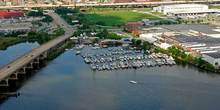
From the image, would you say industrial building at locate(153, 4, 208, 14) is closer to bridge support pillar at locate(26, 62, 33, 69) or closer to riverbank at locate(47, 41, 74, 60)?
riverbank at locate(47, 41, 74, 60)

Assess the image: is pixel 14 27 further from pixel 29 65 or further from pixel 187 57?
pixel 187 57

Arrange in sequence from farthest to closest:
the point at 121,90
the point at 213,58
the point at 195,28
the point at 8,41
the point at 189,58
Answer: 1. the point at 195,28
2. the point at 8,41
3. the point at 189,58
4. the point at 213,58
5. the point at 121,90

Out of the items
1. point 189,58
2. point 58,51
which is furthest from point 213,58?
point 58,51

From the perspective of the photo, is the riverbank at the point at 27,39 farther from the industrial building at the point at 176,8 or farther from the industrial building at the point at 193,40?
the industrial building at the point at 176,8

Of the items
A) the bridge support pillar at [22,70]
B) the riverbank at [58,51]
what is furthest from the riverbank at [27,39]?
the bridge support pillar at [22,70]

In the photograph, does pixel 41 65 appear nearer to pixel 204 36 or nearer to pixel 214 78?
pixel 214 78

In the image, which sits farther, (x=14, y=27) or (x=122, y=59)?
(x=14, y=27)

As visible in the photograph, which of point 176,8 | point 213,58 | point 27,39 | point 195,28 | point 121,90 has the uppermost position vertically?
point 176,8
